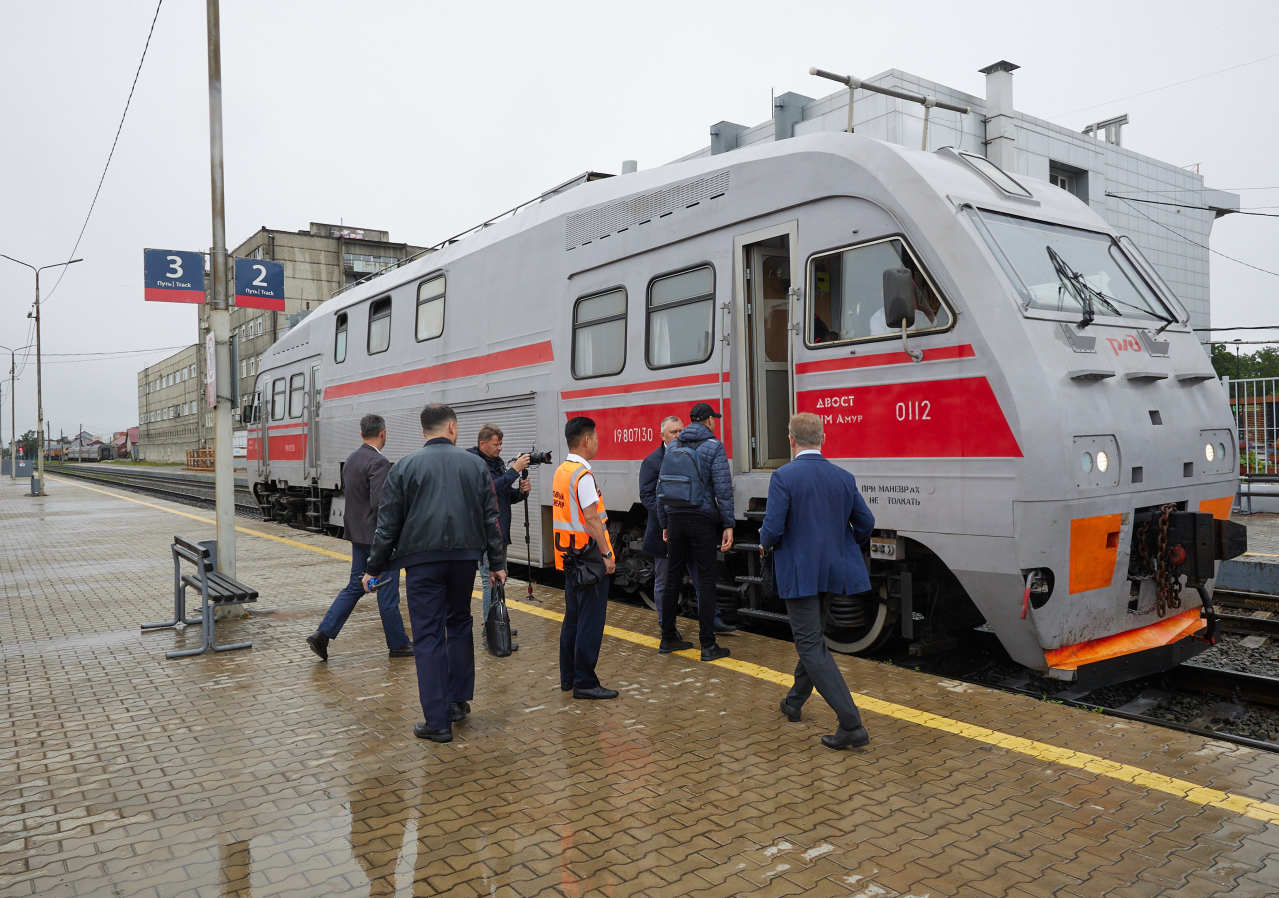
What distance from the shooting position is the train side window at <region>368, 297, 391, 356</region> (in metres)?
13.0

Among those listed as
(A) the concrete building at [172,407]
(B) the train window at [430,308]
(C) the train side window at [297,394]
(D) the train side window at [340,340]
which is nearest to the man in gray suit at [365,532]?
(B) the train window at [430,308]

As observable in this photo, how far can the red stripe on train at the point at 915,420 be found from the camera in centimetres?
543

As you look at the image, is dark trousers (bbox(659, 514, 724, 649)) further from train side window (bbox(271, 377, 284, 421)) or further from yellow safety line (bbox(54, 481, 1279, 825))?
train side window (bbox(271, 377, 284, 421))

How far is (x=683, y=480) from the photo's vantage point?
6438mm

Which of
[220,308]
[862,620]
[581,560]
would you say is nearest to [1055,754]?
[862,620]

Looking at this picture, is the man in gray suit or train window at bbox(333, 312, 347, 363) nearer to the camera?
the man in gray suit

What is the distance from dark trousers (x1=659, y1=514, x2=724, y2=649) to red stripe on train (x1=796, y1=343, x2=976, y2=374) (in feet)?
4.32

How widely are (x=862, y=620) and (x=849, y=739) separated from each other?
5.94 feet

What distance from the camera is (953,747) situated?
4656 millimetres

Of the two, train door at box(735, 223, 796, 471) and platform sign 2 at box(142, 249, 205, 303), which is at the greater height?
platform sign 2 at box(142, 249, 205, 303)

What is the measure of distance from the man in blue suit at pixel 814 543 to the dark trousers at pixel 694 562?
165 centimetres

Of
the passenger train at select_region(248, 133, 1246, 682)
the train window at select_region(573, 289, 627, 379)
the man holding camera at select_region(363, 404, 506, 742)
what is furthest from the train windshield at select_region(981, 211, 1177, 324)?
the man holding camera at select_region(363, 404, 506, 742)

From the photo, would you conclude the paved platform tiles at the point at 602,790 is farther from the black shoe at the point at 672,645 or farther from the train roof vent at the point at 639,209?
the train roof vent at the point at 639,209

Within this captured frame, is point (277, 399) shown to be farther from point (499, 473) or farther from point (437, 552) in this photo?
point (437, 552)
